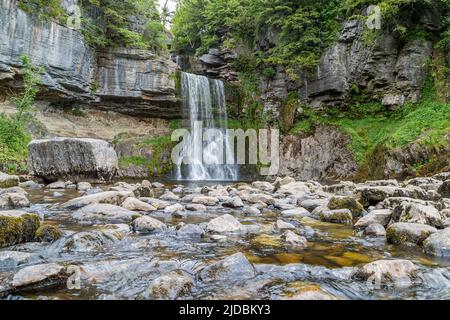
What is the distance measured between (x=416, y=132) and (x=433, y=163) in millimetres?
1973

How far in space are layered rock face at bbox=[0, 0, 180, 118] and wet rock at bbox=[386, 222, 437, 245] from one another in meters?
17.1

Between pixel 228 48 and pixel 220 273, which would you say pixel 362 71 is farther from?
pixel 220 273

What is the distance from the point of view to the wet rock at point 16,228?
12.0ft

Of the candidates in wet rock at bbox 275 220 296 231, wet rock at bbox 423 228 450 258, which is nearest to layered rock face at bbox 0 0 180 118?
wet rock at bbox 275 220 296 231

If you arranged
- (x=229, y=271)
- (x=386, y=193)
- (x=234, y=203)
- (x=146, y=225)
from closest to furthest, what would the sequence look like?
(x=229, y=271), (x=146, y=225), (x=386, y=193), (x=234, y=203)

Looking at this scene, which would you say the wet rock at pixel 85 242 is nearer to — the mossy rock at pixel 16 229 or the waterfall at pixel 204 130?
the mossy rock at pixel 16 229

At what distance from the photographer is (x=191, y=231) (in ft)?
15.6

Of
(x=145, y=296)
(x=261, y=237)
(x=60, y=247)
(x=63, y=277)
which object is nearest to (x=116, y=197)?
(x=60, y=247)

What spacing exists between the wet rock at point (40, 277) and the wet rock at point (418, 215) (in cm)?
436

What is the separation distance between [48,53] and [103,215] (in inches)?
561

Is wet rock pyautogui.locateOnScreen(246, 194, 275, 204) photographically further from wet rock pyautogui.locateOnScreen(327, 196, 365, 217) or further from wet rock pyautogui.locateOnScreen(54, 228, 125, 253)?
wet rock pyautogui.locateOnScreen(54, 228, 125, 253)

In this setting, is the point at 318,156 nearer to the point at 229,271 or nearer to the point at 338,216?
the point at 338,216

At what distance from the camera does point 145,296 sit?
2.54 m

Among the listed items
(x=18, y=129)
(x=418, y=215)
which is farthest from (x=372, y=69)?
(x=18, y=129)
